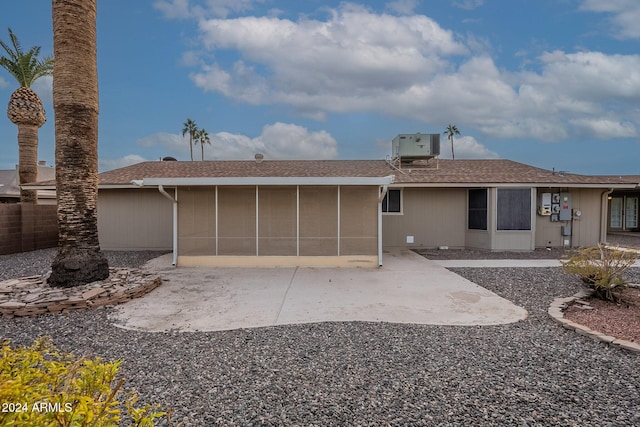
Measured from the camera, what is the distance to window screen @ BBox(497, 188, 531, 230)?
428 inches

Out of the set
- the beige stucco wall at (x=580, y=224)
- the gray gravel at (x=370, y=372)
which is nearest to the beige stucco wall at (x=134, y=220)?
the gray gravel at (x=370, y=372)

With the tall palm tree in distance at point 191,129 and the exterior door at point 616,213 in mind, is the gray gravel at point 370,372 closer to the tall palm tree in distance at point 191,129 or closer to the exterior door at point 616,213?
the exterior door at point 616,213

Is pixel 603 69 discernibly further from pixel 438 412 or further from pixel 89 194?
pixel 89 194

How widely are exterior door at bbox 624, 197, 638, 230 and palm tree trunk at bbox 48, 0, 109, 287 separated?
23.4 metres

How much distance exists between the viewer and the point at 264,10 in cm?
1034

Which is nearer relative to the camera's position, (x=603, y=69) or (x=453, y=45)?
(x=453, y=45)

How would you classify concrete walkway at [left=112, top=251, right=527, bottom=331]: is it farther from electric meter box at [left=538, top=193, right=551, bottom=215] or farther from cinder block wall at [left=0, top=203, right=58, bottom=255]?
cinder block wall at [left=0, top=203, right=58, bottom=255]

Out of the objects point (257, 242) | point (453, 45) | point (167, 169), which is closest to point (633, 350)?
point (257, 242)

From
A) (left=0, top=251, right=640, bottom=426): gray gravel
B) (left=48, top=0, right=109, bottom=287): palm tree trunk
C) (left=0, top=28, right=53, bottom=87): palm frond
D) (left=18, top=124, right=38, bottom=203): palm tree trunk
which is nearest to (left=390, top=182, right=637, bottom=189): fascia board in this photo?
(left=0, top=251, right=640, bottom=426): gray gravel

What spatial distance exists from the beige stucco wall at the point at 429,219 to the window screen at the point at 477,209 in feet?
0.72

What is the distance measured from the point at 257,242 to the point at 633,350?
7307mm

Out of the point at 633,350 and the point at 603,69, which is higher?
the point at 603,69

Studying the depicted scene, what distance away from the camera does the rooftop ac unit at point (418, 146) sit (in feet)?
44.7

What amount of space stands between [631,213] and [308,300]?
20601 mm
